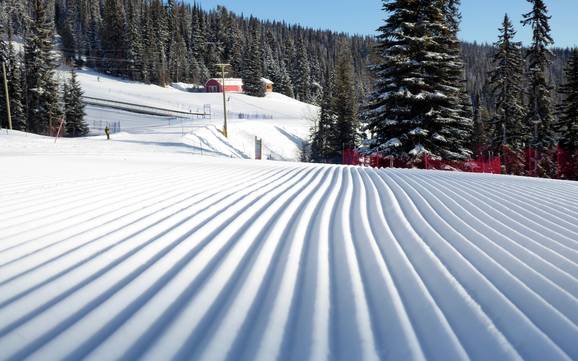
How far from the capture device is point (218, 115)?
62562 mm

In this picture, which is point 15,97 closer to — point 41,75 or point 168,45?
point 41,75

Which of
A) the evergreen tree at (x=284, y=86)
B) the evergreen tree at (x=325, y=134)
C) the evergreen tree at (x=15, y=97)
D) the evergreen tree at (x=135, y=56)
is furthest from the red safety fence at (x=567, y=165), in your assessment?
the evergreen tree at (x=284, y=86)

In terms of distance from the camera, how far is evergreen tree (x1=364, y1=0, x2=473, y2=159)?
69.5 feet

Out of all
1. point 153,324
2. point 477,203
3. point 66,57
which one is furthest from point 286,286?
point 66,57

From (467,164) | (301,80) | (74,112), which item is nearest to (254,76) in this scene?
(301,80)

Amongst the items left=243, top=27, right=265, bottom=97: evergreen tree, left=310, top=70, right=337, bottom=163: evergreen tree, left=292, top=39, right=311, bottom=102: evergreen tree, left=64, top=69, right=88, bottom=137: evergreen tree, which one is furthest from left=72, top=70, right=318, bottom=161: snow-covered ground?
left=292, top=39, right=311, bottom=102: evergreen tree

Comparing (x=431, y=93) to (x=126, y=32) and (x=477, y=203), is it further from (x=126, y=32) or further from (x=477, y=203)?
(x=126, y=32)

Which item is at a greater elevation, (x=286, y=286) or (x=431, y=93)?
(x=431, y=93)

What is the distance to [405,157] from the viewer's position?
2136 cm

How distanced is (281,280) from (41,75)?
168 feet

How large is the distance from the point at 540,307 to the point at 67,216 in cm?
541

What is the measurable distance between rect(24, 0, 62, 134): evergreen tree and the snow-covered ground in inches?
275

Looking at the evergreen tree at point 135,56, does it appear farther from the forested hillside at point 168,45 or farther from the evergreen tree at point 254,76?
the evergreen tree at point 254,76

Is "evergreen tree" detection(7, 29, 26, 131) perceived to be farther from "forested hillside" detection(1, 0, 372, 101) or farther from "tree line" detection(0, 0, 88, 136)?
"forested hillside" detection(1, 0, 372, 101)
